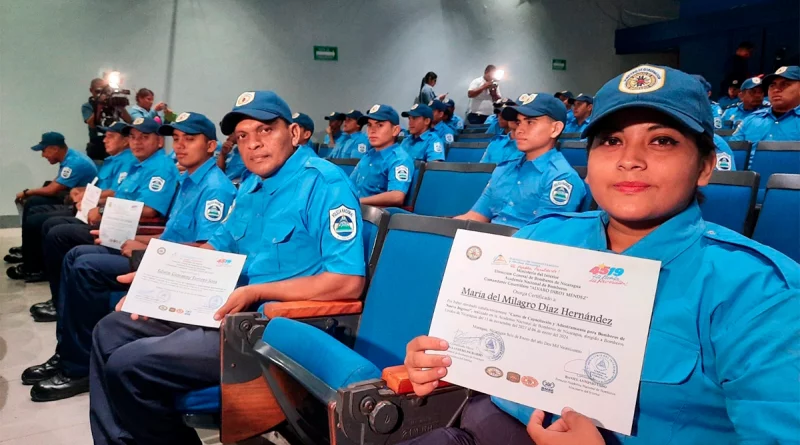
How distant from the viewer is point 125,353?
1571 millimetres

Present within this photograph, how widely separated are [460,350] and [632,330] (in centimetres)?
27

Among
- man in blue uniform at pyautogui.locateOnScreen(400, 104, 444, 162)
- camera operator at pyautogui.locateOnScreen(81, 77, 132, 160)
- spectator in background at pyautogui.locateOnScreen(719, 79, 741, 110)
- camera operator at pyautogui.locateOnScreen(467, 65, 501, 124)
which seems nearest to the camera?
man in blue uniform at pyautogui.locateOnScreen(400, 104, 444, 162)

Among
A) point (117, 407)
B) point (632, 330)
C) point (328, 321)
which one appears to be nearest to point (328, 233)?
point (328, 321)

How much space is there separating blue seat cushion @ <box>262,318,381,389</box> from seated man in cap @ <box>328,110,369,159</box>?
163 inches

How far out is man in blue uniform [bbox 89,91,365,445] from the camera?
1554mm

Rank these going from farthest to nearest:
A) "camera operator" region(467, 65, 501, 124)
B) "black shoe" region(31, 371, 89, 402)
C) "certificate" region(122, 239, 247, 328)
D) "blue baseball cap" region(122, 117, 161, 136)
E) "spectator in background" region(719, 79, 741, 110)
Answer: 1. "camera operator" region(467, 65, 501, 124)
2. "spectator in background" region(719, 79, 741, 110)
3. "blue baseball cap" region(122, 117, 161, 136)
4. "black shoe" region(31, 371, 89, 402)
5. "certificate" region(122, 239, 247, 328)

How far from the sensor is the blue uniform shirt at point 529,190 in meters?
2.56

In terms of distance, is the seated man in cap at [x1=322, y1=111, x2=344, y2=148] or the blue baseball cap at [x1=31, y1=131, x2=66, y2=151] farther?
the seated man in cap at [x1=322, y1=111, x2=344, y2=148]

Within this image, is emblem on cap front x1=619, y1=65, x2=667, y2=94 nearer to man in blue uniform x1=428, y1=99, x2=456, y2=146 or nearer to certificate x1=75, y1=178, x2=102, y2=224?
certificate x1=75, y1=178, x2=102, y2=224

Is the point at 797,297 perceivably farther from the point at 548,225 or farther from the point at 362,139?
the point at 362,139

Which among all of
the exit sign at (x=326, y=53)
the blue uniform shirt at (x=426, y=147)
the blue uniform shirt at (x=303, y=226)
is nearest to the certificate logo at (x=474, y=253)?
the blue uniform shirt at (x=303, y=226)

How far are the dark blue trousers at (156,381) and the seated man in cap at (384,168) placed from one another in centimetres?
212

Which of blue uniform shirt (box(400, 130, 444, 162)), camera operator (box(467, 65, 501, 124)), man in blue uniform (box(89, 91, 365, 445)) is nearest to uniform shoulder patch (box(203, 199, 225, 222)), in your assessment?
man in blue uniform (box(89, 91, 365, 445))

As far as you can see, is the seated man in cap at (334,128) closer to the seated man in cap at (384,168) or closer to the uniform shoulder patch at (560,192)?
the seated man in cap at (384,168)
